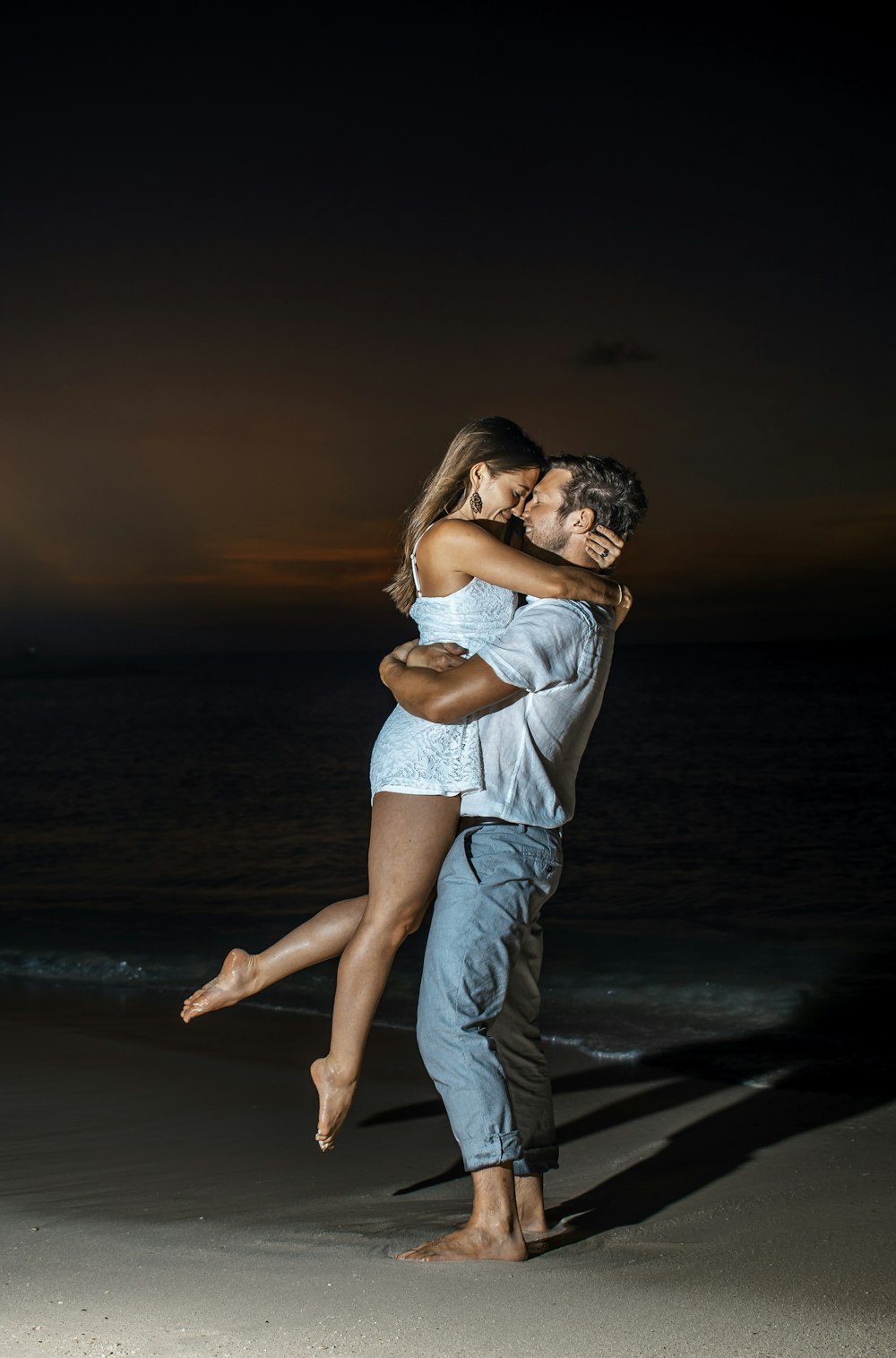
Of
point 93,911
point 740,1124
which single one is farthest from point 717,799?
point 740,1124

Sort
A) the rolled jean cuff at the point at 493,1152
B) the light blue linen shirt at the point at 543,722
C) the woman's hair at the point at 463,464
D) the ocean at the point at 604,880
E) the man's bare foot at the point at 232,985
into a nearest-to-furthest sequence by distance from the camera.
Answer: the rolled jean cuff at the point at 493,1152
the light blue linen shirt at the point at 543,722
the woman's hair at the point at 463,464
the man's bare foot at the point at 232,985
the ocean at the point at 604,880

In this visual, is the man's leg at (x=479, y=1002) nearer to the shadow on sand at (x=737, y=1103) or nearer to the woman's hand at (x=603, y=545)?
the shadow on sand at (x=737, y=1103)

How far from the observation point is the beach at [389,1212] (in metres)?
2.21

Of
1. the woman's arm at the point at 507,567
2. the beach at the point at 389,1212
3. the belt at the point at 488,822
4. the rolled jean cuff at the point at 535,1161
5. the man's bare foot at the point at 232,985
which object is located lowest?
the beach at the point at 389,1212

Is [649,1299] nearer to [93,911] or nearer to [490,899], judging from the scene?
[490,899]

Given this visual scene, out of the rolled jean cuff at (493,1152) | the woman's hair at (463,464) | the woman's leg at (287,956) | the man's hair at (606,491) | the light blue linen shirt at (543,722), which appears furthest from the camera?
the woman's leg at (287,956)

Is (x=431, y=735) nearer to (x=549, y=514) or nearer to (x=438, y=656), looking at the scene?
(x=438, y=656)

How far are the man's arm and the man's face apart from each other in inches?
17.5

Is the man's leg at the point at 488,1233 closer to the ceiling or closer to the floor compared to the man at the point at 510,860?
closer to the floor

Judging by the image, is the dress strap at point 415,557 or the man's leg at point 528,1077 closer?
the man's leg at point 528,1077

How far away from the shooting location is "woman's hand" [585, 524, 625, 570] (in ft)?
9.25

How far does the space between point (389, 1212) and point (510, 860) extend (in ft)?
4.06

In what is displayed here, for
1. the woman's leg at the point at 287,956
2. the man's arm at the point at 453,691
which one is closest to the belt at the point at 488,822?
the man's arm at the point at 453,691

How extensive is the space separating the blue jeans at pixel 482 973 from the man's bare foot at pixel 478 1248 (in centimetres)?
15
